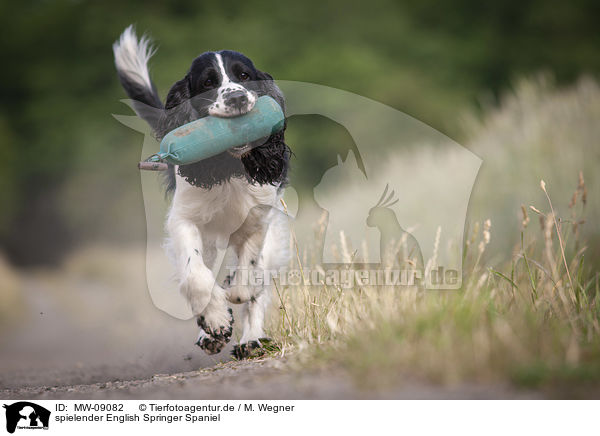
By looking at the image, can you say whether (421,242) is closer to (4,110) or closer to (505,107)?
(505,107)

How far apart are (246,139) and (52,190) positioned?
34.9 feet

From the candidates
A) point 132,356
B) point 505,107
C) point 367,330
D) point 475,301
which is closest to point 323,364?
point 367,330

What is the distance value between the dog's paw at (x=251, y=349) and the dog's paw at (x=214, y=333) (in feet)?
0.84

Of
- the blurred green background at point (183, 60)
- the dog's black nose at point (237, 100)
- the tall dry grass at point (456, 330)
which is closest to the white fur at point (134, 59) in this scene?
the dog's black nose at point (237, 100)

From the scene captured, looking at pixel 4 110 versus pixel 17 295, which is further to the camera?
pixel 4 110

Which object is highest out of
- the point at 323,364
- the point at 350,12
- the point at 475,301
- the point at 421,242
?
the point at 350,12

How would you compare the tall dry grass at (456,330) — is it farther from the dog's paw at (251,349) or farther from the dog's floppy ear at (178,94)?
the dog's floppy ear at (178,94)

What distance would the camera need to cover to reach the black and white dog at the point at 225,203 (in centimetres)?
316

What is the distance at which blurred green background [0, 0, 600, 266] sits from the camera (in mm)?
11461

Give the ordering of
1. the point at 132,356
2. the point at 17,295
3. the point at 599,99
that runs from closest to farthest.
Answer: the point at 132,356 < the point at 599,99 < the point at 17,295

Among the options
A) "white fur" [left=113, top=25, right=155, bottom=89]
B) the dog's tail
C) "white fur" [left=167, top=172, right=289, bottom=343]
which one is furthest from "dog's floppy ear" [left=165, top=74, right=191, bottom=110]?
"white fur" [left=113, top=25, right=155, bottom=89]

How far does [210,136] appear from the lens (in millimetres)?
2953

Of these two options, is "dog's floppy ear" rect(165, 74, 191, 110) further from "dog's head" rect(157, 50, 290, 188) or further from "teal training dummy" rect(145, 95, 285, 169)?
"teal training dummy" rect(145, 95, 285, 169)
